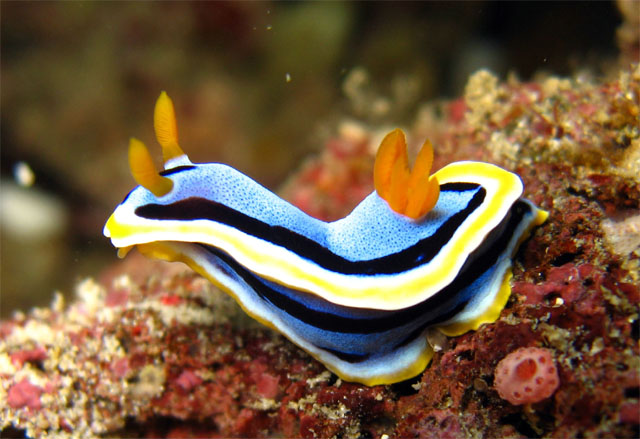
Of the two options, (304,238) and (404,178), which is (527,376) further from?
(304,238)

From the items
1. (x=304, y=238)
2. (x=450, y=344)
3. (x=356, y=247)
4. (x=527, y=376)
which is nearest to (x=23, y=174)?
(x=304, y=238)

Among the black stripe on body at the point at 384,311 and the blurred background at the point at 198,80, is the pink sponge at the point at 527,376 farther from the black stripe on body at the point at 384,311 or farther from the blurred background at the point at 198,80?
the blurred background at the point at 198,80

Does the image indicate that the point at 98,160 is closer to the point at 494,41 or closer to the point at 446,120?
the point at 446,120

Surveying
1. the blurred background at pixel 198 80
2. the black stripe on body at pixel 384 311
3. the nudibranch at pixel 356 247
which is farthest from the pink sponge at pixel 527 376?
the blurred background at pixel 198 80

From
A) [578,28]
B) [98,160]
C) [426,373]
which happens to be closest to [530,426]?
[426,373]

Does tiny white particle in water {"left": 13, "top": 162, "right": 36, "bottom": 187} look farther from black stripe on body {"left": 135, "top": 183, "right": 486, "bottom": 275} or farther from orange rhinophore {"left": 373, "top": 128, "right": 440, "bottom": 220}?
orange rhinophore {"left": 373, "top": 128, "right": 440, "bottom": 220}

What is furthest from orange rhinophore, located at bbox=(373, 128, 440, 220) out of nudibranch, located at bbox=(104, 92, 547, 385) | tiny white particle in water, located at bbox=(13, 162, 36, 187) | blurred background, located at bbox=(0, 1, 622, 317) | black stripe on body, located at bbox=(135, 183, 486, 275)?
tiny white particle in water, located at bbox=(13, 162, 36, 187)
